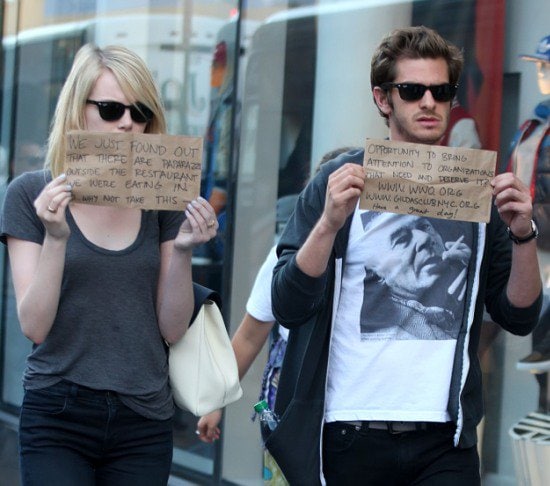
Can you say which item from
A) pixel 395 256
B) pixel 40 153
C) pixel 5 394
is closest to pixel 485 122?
pixel 395 256

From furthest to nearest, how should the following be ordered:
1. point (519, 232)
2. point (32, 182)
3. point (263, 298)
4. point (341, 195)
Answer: point (263, 298) → point (32, 182) → point (519, 232) → point (341, 195)

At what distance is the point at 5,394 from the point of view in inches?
315

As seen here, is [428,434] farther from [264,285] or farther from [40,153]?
[40,153]

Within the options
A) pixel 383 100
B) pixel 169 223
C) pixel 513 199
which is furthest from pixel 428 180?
pixel 169 223

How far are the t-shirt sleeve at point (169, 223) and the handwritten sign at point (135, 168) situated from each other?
0.52 feet

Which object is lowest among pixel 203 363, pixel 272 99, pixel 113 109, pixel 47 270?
pixel 203 363

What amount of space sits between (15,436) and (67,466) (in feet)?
15.6

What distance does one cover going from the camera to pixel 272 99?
5855mm

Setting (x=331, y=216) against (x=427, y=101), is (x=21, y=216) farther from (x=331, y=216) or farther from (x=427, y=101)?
(x=427, y=101)

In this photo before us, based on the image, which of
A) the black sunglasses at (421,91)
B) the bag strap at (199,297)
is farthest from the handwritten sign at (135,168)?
the black sunglasses at (421,91)

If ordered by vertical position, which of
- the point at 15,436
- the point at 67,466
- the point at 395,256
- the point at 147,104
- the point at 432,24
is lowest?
the point at 15,436

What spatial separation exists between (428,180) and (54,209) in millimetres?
953

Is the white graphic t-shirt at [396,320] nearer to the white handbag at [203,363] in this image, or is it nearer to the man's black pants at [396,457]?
the man's black pants at [396,457]

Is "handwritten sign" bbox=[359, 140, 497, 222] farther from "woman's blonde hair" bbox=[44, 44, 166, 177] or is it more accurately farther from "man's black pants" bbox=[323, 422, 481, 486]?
"woman's blonde hair" bbox=[44, 44, 166, 177]
